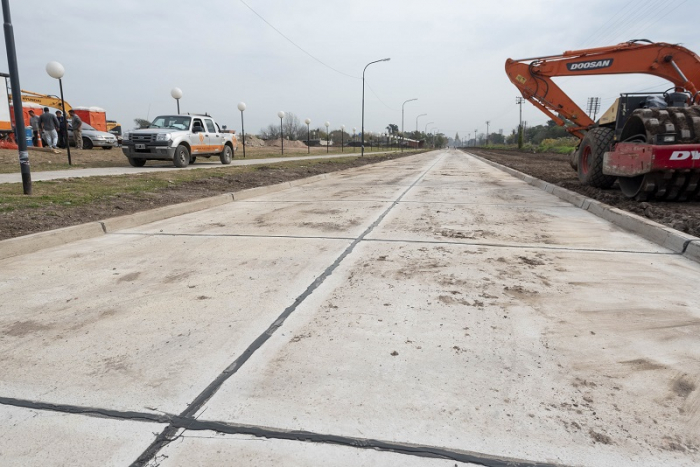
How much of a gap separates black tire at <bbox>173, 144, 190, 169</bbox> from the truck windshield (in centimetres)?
93

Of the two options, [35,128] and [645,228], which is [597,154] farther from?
[35,128]

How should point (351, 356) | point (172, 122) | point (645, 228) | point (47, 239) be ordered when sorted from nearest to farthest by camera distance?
1. point (351, 356)
2. point (47, 239)
3. point (645, 228)
4. point (172, 122)

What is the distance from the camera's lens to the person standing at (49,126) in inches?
730

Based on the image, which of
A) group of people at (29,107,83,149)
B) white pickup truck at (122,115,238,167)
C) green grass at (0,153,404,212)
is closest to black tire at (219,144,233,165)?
white pickup truck at (122,115,238,167)

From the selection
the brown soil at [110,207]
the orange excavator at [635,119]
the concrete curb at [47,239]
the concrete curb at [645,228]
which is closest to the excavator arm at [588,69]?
the orange excavator at [635,119]

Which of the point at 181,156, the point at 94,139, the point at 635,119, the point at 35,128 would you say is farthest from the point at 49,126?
the point at 635,119

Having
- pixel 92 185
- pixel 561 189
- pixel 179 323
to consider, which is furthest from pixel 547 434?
pixel 92 185

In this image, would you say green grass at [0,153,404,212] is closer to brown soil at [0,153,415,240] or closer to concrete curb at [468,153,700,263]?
brown soil at [0,153,415,240]

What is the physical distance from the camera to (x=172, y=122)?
17.2m

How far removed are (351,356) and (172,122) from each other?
16762mm

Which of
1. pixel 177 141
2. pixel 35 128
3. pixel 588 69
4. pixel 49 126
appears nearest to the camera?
pixel 588 69

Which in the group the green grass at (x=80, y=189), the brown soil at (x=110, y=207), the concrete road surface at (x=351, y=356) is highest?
the green grass at (x=80, y=189)

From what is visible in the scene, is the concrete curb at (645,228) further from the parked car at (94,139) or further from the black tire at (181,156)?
the parked car at (94,139)

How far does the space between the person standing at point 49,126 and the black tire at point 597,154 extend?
65.9ft
